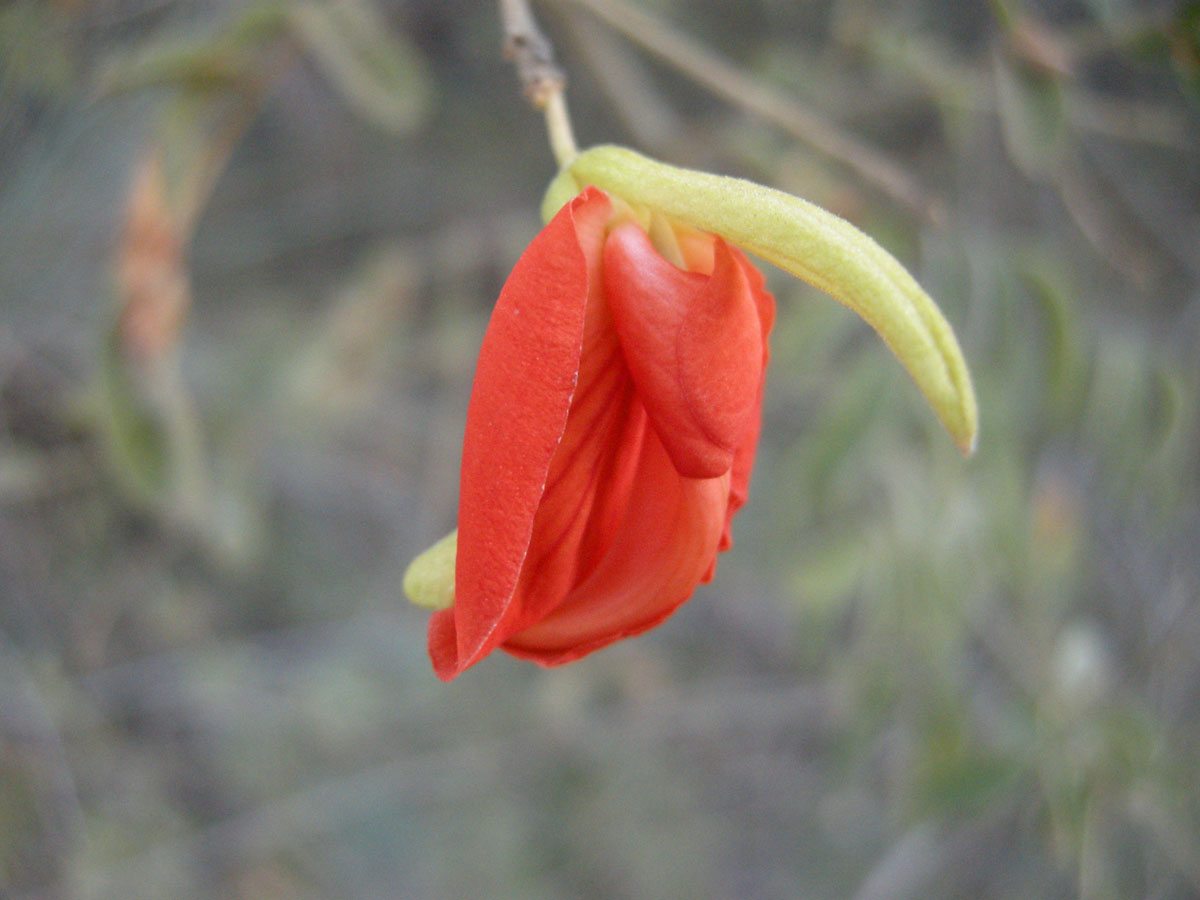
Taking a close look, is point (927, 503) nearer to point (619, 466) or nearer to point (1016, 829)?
point (619, 466)

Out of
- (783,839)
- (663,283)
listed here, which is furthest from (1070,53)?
(783,839)

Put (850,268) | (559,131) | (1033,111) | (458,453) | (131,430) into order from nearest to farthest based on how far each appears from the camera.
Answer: (850,268) < (559,131) < (1033,111) < (131,430) < (458,453)

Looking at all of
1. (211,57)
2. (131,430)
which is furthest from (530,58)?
(131,430)

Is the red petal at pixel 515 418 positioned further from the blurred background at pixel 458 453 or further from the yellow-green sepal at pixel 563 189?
the blurred background at pixel 458 453

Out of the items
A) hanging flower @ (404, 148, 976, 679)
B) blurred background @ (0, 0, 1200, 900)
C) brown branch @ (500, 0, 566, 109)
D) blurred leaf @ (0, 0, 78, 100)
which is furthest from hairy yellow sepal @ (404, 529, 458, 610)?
blurred leaf @ (0, 0, 78, 100)

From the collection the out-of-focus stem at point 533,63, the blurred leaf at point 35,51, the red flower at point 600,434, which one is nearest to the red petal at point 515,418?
the red flower at point 600,434

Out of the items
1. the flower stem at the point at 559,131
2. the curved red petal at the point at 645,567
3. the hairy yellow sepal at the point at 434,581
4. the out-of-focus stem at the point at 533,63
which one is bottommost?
the curved red petal at the point at 645,567

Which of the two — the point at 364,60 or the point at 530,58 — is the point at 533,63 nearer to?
the point at 530,58
